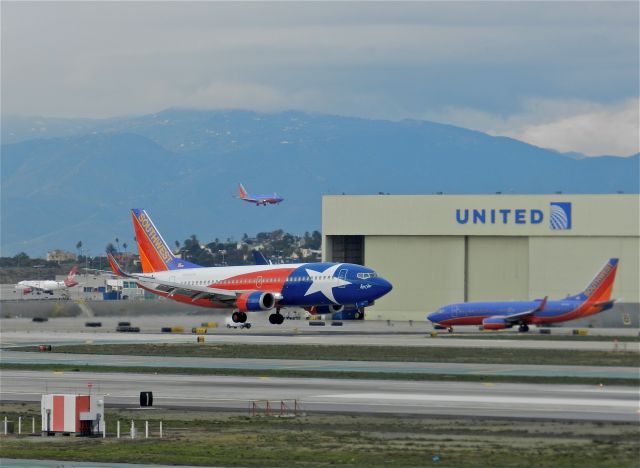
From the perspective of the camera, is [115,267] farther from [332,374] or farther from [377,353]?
[332,374]

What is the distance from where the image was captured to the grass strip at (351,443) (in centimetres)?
3506

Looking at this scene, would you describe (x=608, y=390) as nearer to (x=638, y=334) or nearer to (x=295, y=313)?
(x=638, y=334)

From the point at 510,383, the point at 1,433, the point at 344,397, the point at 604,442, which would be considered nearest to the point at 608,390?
the point at 510,383

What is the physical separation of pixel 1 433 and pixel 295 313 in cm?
9093

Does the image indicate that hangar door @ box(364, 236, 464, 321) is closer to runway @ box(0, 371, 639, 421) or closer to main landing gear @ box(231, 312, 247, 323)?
main landing gear @ box(231, 312, 247, 323)

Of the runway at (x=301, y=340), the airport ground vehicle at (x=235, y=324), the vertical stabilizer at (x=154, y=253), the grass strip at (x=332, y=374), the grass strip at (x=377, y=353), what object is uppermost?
Result: the vertical stabilizer at (x=154, y=253)

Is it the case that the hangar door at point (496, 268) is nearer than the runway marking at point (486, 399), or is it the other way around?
the runway marking at point (486, 399)

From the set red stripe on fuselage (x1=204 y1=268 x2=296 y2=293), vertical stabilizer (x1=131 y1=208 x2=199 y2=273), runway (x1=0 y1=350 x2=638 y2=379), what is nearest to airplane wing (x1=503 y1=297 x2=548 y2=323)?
red stripe on fuselage (x1=204 y1=268 x2=296 y2=293)

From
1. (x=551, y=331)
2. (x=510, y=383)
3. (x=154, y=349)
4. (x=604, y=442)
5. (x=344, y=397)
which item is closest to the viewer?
(x=604, y=442)

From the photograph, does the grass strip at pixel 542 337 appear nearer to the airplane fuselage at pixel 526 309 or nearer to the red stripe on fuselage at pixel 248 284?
the airplane fuselage at pixel 526 309

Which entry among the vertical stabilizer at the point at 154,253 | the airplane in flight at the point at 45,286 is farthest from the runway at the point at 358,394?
the airplane in flight at the point at 45,286

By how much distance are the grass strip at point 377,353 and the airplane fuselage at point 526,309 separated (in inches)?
1031

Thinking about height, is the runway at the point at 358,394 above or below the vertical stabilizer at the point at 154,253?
below

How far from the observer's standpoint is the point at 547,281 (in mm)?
128875
